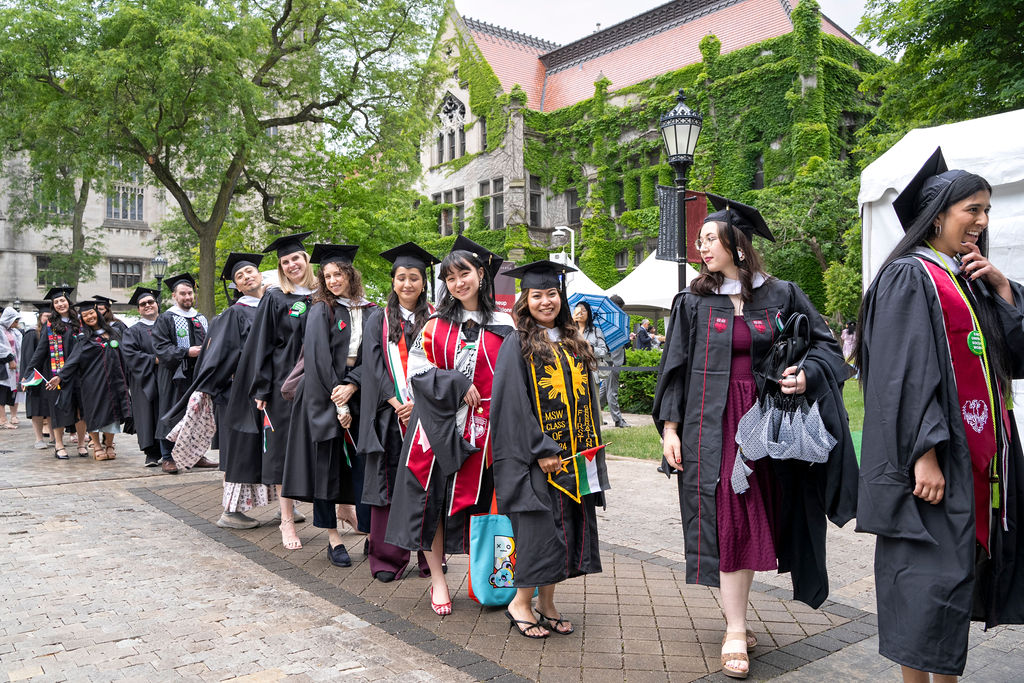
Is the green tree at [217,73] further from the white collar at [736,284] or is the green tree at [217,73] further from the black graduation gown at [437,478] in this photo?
the white collar at [736,284]

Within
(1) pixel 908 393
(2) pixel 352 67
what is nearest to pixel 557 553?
(1) pixel 908 393

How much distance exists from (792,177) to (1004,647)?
26.2 meters

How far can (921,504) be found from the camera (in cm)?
280

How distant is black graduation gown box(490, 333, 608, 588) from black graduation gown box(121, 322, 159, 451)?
23.8 feet

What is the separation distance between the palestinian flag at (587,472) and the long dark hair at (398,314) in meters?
1.29

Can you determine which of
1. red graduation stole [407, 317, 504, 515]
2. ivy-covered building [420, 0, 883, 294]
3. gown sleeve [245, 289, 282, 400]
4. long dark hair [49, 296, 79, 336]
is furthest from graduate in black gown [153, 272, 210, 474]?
ivy-covered building [420, 0, 883, 294]

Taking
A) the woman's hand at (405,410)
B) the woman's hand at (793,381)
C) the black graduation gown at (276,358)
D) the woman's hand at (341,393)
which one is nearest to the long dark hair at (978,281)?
the woman's hand at (793,381)

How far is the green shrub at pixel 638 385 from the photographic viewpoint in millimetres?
15688

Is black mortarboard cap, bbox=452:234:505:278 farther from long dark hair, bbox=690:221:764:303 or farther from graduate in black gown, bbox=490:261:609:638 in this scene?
long dark hair, bbox=690:221:764:303

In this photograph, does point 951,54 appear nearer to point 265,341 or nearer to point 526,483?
point 265,341

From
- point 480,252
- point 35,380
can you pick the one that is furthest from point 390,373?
point 35,380

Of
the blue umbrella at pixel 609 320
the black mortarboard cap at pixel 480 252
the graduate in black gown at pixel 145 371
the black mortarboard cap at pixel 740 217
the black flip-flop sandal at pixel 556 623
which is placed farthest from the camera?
the blue umbrella at pixel 609 320

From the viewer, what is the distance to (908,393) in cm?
280

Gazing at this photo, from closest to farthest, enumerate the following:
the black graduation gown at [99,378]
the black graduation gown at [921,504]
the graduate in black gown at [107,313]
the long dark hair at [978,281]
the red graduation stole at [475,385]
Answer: the black graduation gown at [921,504], the long dark hair at [978,281], the red graduation stole at [475,385], the black graduation gown at [99,378], the graduate in black gown at [107,313]
